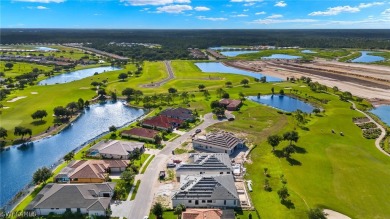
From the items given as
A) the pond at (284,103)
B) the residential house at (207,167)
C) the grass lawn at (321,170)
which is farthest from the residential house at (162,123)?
the pond at (284,103)

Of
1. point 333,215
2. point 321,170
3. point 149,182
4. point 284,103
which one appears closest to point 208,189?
point 149,182

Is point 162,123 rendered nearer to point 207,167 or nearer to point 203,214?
point 207,167

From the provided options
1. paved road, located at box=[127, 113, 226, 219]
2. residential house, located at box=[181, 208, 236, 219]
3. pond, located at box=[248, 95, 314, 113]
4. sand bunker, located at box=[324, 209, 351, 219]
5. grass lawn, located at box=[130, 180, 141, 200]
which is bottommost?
pond, located at box=[248, 95, 314, 113]

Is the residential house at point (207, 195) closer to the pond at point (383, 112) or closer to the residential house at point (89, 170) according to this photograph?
the residential house at point (89, 170)

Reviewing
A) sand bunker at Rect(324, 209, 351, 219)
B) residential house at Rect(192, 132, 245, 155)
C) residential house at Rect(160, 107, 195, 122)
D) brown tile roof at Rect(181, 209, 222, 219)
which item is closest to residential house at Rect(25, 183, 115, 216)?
brown tile roof at Rect(181, 209, 222, 219)

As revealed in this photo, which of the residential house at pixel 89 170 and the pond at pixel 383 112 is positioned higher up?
the residential house at pixel 89 170

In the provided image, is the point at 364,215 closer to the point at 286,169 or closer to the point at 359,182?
the point at 359,182

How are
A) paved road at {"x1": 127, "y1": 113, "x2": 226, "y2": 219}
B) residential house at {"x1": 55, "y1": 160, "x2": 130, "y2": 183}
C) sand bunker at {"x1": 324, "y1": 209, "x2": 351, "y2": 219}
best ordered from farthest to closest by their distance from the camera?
residential house at {"x1": 55, "y1": 160, "x2": 130, "y2": 183} < paved road at {"x1": 127, "y1": 113, "x2": 226, "y2": 219} < sand bunker at {"x1": 324, "y1": 209, "x2": 351, "y2": 219}

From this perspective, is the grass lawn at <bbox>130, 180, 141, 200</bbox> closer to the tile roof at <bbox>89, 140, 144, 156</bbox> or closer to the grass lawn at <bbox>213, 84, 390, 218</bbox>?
the tile roof at <bbox>89, 140, 144, 156</bbox>
